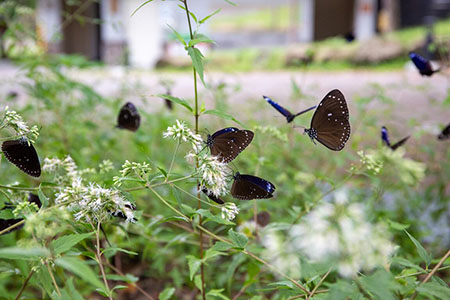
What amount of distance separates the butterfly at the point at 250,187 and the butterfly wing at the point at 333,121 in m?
0.13

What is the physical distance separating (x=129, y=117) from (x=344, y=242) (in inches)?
31.0

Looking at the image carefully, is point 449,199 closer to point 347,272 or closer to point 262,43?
point 347,272

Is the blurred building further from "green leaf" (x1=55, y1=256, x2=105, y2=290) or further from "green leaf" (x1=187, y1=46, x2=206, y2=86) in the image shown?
"green leaf" (x1=55, y1=256, x2=105, y2=290)

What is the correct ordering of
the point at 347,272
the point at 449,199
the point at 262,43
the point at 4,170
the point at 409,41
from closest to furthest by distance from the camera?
the point at 347,272, the point at 4,170, the point at 449,199, the point at 409,41, the point at 262,43

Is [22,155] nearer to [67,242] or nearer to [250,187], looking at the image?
[67,242]

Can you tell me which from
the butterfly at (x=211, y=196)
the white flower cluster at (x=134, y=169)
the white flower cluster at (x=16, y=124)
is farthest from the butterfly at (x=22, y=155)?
the butterfly at (x=211, y=196)

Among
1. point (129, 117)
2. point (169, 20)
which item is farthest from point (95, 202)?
point (169, 20)

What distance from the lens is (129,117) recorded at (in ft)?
3.66

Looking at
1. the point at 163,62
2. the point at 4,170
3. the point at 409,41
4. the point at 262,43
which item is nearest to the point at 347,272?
the point at 4,170

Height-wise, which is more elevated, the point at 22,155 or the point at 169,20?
the point at 22,155

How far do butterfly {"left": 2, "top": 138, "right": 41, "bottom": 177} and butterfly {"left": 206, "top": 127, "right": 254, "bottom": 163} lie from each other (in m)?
0.26

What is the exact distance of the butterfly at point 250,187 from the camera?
643 millimetres

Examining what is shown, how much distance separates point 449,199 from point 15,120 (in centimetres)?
156

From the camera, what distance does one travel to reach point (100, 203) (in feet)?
1.78
